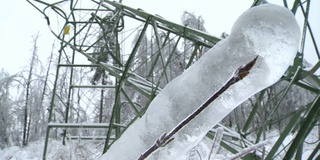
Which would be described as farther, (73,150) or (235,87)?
(73,150)

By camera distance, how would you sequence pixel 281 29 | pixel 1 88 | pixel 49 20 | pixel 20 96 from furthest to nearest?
pixel 20 96, pixel 1 88, pixel 49 20, pixel 281 29

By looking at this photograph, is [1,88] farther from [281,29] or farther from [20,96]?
[281,29]

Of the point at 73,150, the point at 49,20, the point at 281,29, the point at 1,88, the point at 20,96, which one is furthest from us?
the point at 20,96

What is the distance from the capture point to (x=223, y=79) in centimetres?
36

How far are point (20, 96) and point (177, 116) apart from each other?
23574 mm

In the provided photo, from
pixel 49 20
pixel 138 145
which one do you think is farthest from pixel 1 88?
pixel 138 145

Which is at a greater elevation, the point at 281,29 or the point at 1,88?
the point at 1,88

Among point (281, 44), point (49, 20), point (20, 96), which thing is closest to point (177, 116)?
point (281, 44)

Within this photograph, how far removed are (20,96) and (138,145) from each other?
23519mm

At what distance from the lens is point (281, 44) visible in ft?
1.08

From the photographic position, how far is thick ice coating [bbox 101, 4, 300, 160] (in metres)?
0.33

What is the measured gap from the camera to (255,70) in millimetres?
340

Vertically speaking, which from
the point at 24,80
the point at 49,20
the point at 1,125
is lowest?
the point at 1,125

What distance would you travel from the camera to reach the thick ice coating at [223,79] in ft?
1.09
